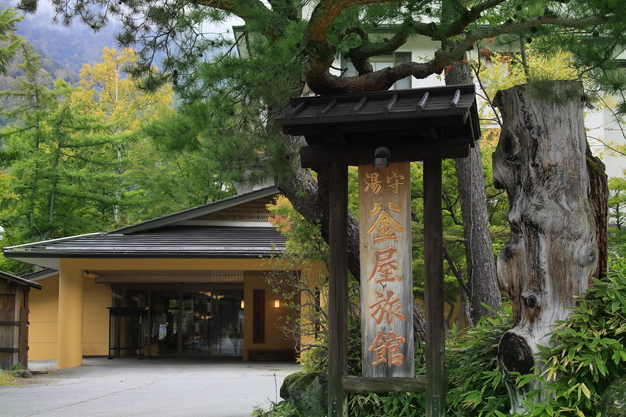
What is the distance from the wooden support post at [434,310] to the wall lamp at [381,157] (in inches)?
20.6

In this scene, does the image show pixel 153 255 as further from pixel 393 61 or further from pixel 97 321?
pixel 393 61

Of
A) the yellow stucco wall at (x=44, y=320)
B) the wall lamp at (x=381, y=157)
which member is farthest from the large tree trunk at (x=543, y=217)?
the yellow stucco wall at (x=44, y=320)

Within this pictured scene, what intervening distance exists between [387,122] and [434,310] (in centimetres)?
173

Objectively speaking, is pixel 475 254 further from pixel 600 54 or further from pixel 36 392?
pixel 36 392


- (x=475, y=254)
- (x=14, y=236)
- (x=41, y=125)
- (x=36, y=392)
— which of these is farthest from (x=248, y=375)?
(x=41, y=125)

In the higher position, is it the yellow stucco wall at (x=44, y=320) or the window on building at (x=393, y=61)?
the window on building at (x=393, y=61)

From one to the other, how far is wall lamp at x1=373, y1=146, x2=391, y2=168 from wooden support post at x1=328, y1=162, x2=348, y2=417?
520 millimetres

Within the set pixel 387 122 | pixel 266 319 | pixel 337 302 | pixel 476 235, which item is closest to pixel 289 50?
pixel 387 122

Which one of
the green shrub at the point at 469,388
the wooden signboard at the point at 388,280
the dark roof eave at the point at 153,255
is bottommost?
the green shrub at the point at 469,388

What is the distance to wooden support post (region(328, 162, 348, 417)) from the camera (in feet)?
18.8

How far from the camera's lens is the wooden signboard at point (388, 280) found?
18.1 ft

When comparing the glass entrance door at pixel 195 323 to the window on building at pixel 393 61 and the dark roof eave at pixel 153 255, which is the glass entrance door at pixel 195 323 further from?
the window on building at pixel 393 61

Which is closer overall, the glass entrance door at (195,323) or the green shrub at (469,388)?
the green shrub at (469,388)

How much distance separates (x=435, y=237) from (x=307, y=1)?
2985mm
